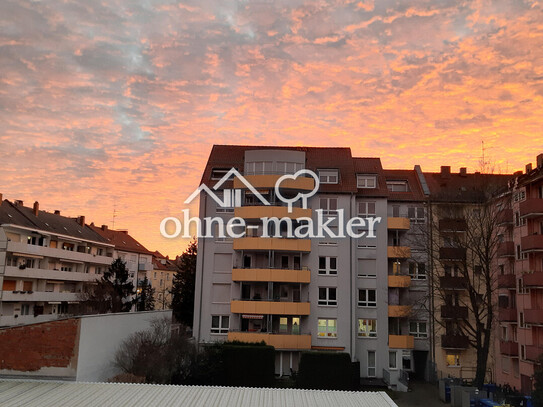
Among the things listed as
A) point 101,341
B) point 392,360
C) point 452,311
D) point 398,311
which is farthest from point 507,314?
point 101,341

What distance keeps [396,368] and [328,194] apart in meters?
14.4

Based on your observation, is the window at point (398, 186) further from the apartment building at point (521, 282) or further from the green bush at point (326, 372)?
the green bush at point (326, 372)

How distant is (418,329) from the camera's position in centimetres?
4022

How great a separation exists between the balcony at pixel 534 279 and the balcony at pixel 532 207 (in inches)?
159

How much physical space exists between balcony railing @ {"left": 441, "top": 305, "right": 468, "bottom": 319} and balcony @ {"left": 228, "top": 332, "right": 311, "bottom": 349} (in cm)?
1082

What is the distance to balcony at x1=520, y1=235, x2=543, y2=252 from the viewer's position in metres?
32.9

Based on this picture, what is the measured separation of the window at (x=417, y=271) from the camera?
4084 centimetres

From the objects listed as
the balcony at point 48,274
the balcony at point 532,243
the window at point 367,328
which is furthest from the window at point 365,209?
the balcony at point 48,274

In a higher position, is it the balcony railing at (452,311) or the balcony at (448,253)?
the balcony at (448,253)

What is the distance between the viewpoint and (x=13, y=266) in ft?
158

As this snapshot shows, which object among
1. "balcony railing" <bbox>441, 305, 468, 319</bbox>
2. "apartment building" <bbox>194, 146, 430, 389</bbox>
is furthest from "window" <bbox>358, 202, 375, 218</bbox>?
"balcony railing" <bbox>441, 305, 468, 319</bbox>

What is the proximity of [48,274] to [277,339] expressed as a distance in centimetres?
2923

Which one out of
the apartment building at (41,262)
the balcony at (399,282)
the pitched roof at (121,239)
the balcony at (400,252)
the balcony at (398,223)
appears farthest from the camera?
the pitched roof at (121,239)

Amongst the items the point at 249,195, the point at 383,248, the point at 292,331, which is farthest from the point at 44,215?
the point at 383,248
